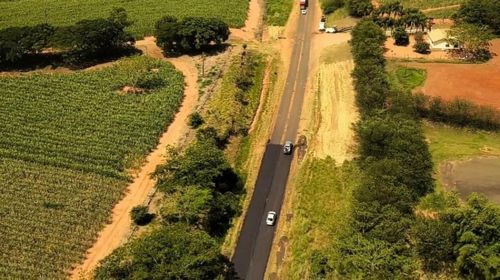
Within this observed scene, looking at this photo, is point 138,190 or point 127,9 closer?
point 138,190

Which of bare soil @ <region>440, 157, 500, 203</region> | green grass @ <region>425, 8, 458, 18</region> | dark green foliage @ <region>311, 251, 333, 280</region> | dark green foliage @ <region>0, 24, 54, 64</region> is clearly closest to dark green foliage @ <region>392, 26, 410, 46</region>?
green grass @ <region>425, 8, 458, 18</region>

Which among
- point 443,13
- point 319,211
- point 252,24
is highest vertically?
point 443,13

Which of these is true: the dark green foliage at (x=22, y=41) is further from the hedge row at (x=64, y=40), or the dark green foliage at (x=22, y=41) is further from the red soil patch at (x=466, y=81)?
the red soil patch at (x=466, y=81)

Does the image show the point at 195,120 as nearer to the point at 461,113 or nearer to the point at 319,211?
the point at 319,211

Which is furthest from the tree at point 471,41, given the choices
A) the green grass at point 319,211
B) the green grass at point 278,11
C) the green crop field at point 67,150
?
the green crop field at point 67,150

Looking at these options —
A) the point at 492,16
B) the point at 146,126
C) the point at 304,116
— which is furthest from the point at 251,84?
the point at 492,16

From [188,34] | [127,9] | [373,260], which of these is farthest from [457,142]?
[127,9]

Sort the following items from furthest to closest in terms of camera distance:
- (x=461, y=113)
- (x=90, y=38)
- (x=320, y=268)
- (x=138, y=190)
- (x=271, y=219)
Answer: (x=90, y=38)
(x=461, y=113)
(x=138, y=190)
(x=271, y=219)
(x=320, y=268)
